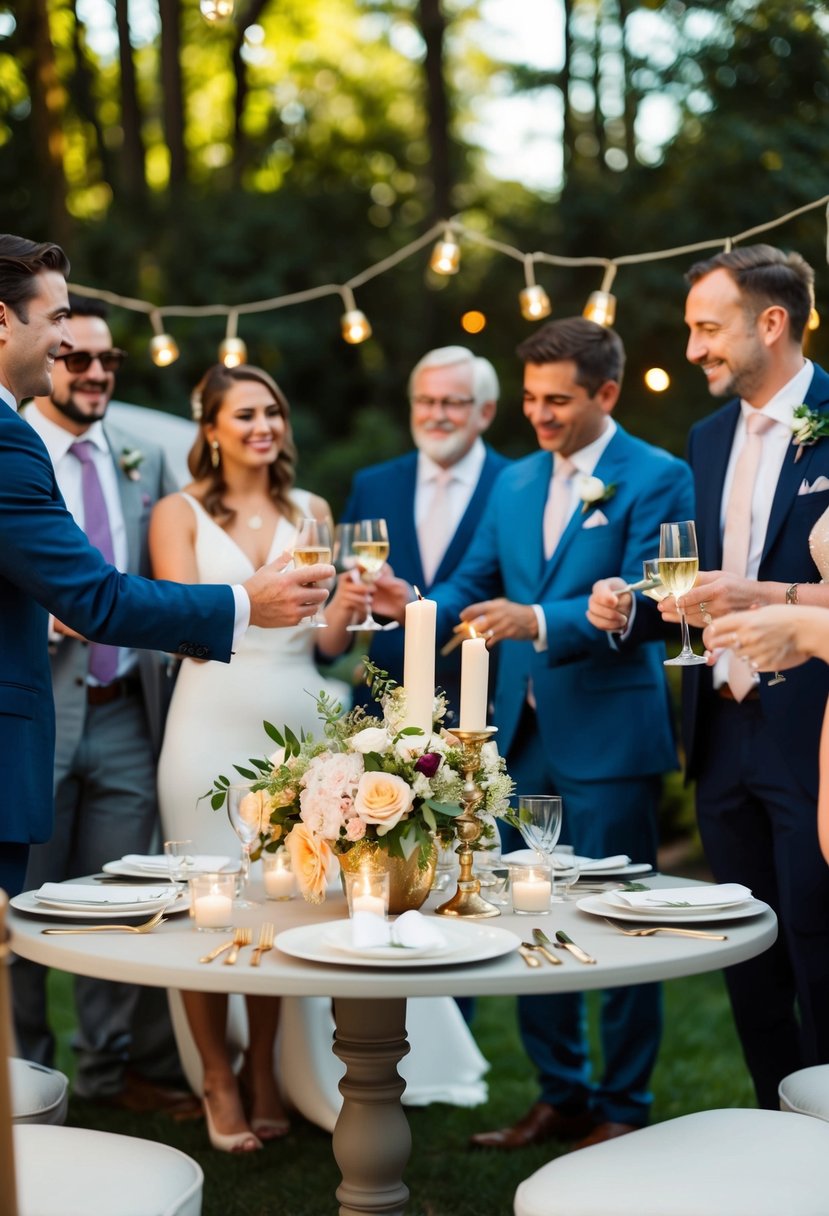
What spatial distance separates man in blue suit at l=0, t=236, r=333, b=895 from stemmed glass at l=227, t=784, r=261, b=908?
0.49 m

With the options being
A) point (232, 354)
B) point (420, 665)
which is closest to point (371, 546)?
point (420, 665)

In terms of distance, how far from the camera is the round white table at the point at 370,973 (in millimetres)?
2324

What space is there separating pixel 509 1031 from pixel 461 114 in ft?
38.6

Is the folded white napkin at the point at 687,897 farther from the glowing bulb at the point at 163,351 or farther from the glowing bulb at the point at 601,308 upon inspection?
the glowing bulb at the point at 163,351

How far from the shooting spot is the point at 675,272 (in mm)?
10547

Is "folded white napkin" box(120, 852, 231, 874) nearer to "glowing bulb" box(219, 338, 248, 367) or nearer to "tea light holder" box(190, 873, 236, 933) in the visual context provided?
"tea light holder" box(190, 873, 236, 933)

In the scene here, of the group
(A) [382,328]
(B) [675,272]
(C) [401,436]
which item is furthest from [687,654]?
(A) [382,328]

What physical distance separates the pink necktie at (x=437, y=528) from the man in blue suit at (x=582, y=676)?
1.87 feet

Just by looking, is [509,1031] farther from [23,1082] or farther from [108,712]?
[23,1082]

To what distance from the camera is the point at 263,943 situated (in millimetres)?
2537

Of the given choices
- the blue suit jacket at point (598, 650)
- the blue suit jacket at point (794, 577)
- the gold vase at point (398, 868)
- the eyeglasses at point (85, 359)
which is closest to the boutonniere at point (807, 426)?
the blue suit jacket at point (794, 577)

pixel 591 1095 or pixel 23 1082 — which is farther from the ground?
pixel 23 1082

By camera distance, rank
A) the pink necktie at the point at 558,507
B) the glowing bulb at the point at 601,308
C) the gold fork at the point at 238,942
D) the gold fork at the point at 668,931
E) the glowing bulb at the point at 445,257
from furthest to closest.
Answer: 1. the glowing bulb at the point at 445,257
2. the glowing bulb at the point at 601,308
3. the pink necktie at the point at 558,507
4. the gold fork at the point at 668,931
5. the gold fork at the point at 238,942

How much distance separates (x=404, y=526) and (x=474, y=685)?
236 centimetres
